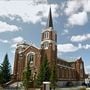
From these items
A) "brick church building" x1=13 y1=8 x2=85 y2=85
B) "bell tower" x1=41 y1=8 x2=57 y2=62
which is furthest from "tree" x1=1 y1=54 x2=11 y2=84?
"bell tower" x1=41 y1=8 x2=57 y2=62

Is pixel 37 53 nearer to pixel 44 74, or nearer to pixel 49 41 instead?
pixel 49 41

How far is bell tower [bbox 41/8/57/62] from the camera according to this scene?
4391cm

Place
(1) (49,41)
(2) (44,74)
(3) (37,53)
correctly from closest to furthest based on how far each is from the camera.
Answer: (2) (44,74) → (3) (37,53) → (1) (49,41)

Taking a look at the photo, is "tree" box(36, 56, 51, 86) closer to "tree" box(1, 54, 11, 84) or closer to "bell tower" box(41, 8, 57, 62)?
"bell tower" box(41, 8, 57, 62)

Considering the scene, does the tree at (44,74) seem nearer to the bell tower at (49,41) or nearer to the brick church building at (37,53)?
the brick church building at (37,53)

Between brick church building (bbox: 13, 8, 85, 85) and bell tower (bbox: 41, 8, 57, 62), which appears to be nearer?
brick church building (bbox: 13, 8, 85, 85)

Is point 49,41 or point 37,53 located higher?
point 49,41

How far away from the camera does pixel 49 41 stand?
45219 mm

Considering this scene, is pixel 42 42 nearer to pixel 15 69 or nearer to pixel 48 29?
pixel 48 29

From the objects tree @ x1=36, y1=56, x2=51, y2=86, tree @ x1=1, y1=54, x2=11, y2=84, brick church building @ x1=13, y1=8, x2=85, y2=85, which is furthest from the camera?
brick church building @ x1=13, y1=8, x2=85, y2=85

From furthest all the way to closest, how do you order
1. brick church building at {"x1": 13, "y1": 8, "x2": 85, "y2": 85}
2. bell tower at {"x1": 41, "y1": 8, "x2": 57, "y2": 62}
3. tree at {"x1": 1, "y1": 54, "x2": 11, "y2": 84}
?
bell tower at {"x1": 41, "y1": 8, "x2": 57, "y2": 62}, brick church building at {"x1": 13, "y1": 8, "x2": 85, "y2": 85}, tree at {"x1": 1, "y1": 54, "x2": 11, "y2": 84}

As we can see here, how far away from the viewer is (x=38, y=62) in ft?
142

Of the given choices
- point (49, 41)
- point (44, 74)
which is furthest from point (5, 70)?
point (49, 41)

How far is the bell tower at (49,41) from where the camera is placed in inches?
1729
